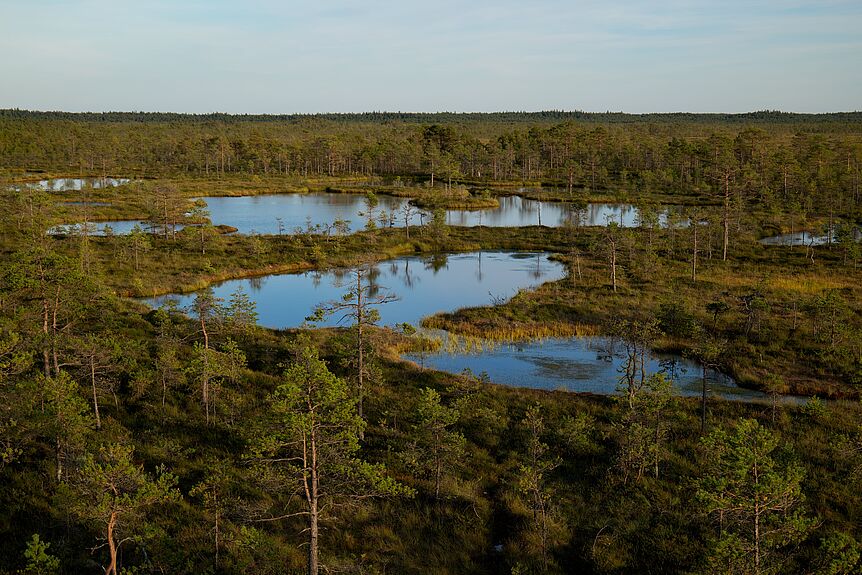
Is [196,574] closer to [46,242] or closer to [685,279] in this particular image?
[46,242]

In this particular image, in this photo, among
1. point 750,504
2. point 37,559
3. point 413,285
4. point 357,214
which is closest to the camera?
point 37,559

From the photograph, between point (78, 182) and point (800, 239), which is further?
point (78, 182)

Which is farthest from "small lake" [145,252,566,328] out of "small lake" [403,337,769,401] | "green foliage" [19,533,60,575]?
"green foliage" [19,533,60,575]

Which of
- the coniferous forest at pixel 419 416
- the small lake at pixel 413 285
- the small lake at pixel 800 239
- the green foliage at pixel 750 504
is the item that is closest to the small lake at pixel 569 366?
the coniferous forest at pixel 419 416

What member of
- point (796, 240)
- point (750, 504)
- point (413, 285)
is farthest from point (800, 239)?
point (750, 504)

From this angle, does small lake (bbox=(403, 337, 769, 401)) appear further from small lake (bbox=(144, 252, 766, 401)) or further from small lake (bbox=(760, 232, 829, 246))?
small lake (bbox=(760, 232, 829, 246))

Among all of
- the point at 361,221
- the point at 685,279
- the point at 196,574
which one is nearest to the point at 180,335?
the point at 196,574

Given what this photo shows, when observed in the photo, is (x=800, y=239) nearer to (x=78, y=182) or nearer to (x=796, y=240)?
(x=796, y=240)
